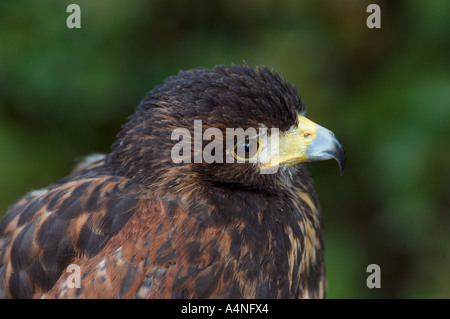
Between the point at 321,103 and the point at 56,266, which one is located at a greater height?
the point at 321,103

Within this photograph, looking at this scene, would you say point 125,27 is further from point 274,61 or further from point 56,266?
point 56,266

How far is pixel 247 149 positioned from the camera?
265 centimetres

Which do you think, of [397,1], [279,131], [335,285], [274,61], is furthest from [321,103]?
[279,131]

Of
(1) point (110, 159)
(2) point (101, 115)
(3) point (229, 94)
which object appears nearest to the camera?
(3) point (229, 94)

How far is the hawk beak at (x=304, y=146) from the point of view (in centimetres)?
270

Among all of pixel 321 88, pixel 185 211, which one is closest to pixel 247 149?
pixel 185 211

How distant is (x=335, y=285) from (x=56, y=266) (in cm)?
239

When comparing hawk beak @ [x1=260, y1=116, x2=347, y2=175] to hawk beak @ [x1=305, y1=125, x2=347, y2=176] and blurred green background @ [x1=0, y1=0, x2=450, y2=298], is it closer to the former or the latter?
hawk beak @ [x1=305, y1=125, x2=347, y2=176]

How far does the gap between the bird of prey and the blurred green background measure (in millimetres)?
1555

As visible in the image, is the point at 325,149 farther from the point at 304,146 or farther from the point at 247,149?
the point at 247,149

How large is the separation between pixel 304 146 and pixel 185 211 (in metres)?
0.65

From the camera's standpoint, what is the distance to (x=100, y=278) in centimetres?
244

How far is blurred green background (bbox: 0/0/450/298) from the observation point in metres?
4.09

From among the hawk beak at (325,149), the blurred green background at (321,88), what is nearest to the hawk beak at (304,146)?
the hawk beak at (325,149)
